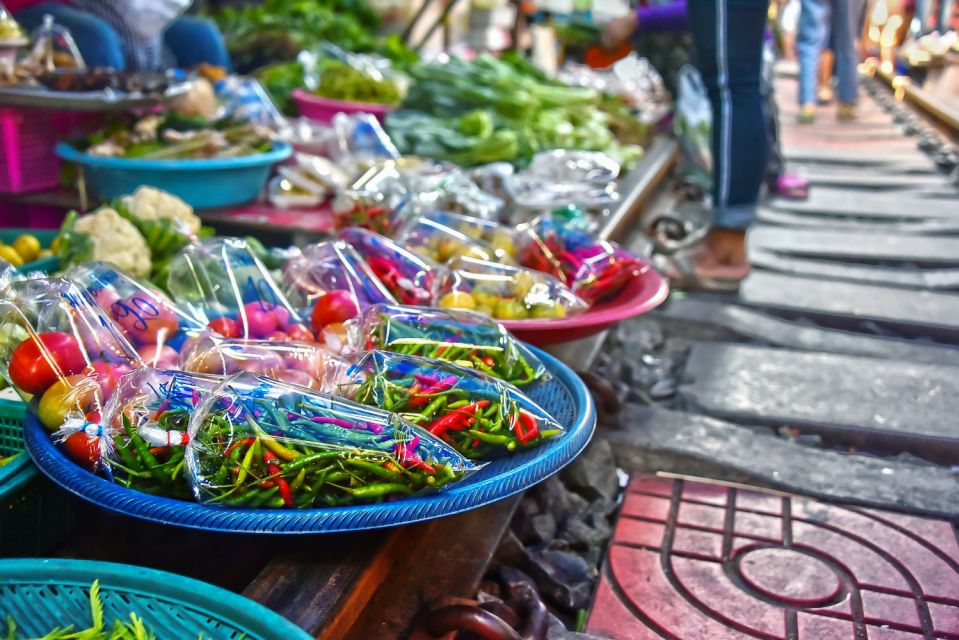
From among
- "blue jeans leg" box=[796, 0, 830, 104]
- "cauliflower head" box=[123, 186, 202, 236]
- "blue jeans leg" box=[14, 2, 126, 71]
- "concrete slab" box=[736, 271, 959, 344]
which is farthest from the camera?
"blue jeans leg" box=[796, 0, 830, 104]

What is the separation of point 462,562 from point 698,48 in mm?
2904

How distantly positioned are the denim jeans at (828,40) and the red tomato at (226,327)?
8.18 metres

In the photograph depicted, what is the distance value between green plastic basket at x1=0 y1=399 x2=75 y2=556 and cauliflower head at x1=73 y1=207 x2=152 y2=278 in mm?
761

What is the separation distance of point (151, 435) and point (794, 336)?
2.96m

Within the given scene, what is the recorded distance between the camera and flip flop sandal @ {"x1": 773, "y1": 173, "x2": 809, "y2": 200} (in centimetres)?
648

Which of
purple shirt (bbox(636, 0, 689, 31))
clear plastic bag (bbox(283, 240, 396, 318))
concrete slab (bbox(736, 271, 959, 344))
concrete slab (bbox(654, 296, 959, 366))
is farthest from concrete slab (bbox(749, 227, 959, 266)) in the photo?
clear plastic bag (bbox(283, 240, 396, 318))

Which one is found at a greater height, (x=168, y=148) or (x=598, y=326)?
(x=168, y=148)

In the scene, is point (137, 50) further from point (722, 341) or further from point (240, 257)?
point (722, 341)

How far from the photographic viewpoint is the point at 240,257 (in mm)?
2250

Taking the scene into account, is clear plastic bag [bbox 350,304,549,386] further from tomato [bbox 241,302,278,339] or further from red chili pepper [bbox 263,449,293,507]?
red chili pepper [bbox 263,449,293,507]

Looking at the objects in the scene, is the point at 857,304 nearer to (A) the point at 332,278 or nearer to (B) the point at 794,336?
(B) the point at 794,336

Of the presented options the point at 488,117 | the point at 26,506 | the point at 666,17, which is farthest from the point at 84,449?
the point at 666,17

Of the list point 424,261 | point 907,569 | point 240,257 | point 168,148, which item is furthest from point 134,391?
point 168,148

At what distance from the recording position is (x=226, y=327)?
2.02m
